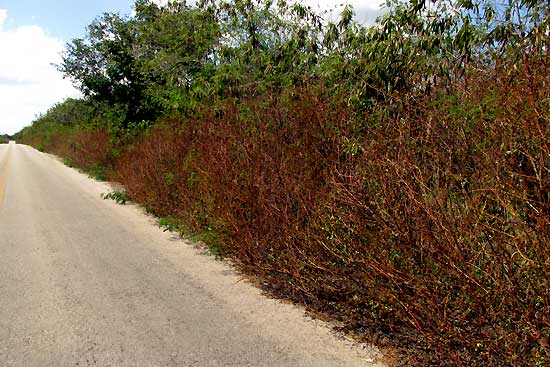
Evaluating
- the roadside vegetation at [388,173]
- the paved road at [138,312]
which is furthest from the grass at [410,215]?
the paved road at [138,312]

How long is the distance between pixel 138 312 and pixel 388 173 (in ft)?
9.29

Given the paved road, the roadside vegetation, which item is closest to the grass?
the roadside vegetation

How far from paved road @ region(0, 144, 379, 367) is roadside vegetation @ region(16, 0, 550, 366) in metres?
0.43

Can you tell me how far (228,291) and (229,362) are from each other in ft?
6.14

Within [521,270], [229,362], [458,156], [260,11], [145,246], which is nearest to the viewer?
[521,270]

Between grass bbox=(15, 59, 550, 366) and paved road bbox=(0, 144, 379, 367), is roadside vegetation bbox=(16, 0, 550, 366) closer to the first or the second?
grass bbox=(15, 59, 550, 366)

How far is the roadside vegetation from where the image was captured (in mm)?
3502

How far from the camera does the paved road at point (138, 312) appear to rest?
4324 mm

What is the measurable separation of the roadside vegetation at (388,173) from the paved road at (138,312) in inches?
17.1

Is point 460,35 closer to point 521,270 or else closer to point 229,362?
point 521,270

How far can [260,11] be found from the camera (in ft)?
37.2

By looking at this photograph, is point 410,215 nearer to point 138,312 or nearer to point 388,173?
point 388,173

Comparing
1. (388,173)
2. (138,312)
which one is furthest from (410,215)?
(138,312)

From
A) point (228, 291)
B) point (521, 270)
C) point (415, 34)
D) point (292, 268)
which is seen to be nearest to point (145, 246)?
point (228, 291)
